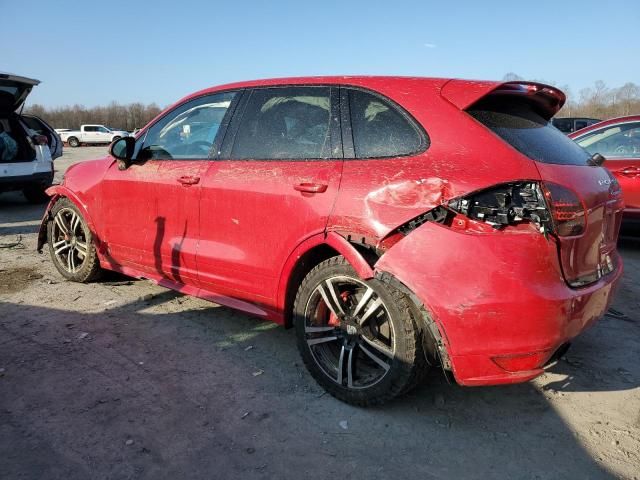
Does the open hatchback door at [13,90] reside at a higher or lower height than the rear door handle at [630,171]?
higher

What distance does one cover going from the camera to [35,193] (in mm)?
9703

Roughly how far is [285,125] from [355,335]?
1.41 m

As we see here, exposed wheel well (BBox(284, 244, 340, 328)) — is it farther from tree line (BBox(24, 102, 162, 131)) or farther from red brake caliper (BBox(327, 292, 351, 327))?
tree line (BBox(24, 102, 162, 131))

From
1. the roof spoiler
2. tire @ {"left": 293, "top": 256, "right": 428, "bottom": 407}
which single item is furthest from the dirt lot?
the roof spoiler

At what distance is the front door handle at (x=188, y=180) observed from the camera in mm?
3564

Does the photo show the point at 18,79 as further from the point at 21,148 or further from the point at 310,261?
the point at 310,261

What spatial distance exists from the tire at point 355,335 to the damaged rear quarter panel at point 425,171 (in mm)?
306

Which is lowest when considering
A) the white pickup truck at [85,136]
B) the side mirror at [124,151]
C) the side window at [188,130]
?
the white pickup truck at [85,136]

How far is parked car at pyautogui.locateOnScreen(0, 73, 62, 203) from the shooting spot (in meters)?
8.42

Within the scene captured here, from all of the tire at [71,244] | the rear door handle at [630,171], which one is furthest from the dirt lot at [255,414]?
the rear door handle at [630,171]

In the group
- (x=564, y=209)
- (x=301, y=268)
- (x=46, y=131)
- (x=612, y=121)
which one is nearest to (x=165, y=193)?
(x=301, y=268)

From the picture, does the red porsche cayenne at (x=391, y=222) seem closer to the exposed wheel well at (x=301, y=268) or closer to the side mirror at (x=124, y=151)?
the exposed wheel well at (x=301, y=268)

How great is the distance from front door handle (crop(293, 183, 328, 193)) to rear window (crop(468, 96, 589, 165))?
880 millimetres

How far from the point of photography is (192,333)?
3.78 metres
